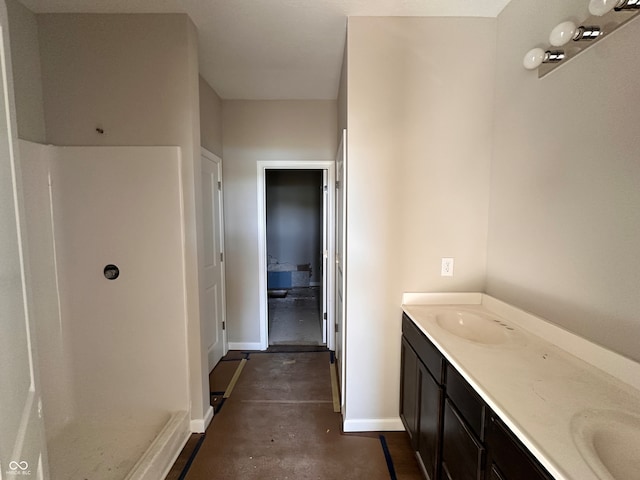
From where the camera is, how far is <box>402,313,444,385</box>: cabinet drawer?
1268 mm

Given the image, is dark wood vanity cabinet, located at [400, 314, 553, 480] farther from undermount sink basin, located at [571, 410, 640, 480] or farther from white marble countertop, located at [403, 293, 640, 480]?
undermount sink basin, located at [571, 410, 640, 480]

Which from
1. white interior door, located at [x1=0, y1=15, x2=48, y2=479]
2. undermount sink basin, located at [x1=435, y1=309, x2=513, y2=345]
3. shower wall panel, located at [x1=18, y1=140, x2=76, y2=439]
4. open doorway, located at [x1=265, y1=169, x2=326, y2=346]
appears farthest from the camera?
open doorway, located at [x1=265, y1=169, x2=326, y2=346]

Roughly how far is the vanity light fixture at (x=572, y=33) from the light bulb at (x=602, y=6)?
8 cm

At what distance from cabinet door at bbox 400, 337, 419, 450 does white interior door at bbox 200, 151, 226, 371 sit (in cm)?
169

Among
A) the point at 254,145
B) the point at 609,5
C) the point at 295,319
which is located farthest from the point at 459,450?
the point at 295,319

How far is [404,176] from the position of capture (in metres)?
1.79

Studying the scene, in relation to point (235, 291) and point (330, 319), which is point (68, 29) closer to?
point (235, 291)

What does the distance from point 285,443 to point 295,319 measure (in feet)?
7.33

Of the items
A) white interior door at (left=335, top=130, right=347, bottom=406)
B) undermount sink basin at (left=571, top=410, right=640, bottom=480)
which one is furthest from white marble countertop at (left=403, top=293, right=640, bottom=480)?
white interior door at (left=335, top=130, right=347, bottom=406)

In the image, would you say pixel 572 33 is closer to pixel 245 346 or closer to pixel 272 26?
pixel 272 26

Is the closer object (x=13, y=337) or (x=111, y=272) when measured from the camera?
(x=13, y=337)

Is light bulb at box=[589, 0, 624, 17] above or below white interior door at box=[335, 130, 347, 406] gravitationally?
above

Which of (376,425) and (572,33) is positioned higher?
(572,33)

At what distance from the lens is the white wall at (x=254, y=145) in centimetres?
292
